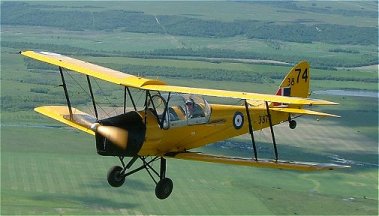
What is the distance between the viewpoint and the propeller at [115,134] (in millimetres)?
23656

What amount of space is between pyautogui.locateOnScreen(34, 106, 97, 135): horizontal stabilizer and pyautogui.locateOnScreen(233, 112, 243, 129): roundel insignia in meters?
4.11

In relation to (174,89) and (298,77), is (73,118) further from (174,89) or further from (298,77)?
(298,77)

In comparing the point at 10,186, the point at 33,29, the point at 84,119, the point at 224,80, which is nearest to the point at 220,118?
the point at 84,119

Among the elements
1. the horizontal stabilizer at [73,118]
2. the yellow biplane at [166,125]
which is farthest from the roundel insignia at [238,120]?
the horizontal stabilizer at [73,118]

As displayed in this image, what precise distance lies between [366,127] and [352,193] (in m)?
30.4

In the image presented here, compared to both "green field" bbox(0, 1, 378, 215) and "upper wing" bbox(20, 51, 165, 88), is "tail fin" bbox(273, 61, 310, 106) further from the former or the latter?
"green field" bbox(0, 1, 378, 215)

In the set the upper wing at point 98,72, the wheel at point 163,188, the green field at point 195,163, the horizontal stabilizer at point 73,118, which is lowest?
the green field at point 195,163

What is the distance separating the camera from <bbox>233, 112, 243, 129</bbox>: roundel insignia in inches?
1069

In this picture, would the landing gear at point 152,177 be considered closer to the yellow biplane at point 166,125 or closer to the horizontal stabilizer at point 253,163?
the yellow biplane at point 166,125

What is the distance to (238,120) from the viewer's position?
27.3 metres

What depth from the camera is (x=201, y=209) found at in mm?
68375

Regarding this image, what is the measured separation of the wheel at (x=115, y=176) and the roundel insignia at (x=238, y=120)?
3.78m

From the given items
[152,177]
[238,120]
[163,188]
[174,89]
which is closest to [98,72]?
[174,89]

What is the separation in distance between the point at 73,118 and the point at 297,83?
27.5 ft
